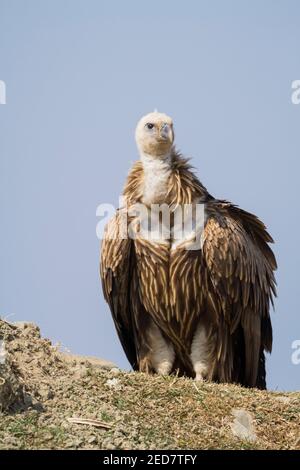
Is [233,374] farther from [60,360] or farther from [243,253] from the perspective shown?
[60,360]

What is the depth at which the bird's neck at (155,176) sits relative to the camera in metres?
13.8

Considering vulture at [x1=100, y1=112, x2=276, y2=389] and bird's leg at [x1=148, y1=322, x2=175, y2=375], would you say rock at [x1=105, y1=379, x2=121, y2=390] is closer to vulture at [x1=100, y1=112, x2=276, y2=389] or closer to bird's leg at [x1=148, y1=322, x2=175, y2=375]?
vulture at [x1=100, y1=112, x2=276, y2=389]

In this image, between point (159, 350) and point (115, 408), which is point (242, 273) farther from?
point (115, 408)

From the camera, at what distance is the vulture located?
1359cm

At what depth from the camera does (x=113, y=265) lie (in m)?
13.7

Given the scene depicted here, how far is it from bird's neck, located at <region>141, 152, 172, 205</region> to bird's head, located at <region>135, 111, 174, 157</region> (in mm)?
58

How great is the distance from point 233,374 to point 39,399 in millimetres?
3685

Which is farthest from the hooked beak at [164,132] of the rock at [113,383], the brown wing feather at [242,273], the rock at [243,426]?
the rock at [243,426]

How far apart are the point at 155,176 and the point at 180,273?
1.04 metres

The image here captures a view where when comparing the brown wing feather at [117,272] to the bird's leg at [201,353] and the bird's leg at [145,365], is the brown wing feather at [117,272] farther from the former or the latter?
the bird's leg at [201,353]

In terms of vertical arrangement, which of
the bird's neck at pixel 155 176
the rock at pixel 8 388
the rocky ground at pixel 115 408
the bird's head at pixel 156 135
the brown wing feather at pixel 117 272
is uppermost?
the bird's head at pixel 156 135

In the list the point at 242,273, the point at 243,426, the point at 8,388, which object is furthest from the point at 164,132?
the point at 8,388

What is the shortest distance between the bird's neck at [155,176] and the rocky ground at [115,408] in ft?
6.12

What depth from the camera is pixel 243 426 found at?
447 inches
